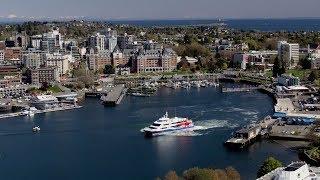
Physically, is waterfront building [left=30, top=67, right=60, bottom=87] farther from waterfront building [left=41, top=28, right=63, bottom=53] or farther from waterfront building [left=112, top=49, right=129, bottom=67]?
waterfront building [left=41, top=28, right=63, bottom=53]

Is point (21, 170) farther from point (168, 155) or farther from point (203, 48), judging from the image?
point (203, 48)

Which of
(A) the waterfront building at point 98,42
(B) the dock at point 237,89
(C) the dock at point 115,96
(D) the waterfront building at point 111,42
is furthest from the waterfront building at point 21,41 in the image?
(B) the dock at point 237,89

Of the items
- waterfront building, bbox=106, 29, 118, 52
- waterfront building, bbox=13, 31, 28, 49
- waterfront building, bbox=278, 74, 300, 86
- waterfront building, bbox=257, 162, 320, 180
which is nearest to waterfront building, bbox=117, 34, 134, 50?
waterfront building, bbox=106, 29, 118, 52

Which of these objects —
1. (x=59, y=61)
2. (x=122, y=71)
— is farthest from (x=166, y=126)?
(x=122, y=71)

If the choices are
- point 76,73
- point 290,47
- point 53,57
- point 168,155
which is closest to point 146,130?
point 168,155

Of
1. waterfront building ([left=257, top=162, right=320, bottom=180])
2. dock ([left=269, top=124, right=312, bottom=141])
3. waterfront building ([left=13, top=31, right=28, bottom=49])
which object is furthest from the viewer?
waterfront building ([left=13, top=31, right=28, bottom=49])
